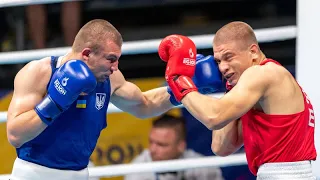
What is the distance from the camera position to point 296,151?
2314 mm

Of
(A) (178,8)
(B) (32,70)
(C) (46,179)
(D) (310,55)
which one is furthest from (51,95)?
(A) (178,8)

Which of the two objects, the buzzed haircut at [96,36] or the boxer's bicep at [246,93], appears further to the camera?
the buzzed haircut at [96,36]

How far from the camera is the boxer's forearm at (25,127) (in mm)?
2307

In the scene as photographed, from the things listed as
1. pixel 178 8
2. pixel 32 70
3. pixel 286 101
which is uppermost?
pixel 32 70

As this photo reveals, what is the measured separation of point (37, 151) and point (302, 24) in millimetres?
1144

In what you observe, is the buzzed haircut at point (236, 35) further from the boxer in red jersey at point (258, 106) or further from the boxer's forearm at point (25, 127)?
the boxer's forearm at point (25, 127)

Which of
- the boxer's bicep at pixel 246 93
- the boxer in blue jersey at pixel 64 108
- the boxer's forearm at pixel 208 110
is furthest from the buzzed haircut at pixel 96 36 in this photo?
the boxer's bicep at pixel 246 93

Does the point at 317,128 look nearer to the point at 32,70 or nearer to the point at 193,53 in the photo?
the point at 193,53

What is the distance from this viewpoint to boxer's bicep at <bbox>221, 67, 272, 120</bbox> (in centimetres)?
226

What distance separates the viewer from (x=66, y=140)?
2432 mm

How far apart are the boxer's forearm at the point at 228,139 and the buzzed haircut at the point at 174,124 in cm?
110

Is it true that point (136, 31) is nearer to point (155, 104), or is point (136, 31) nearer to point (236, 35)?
point (155, 104)

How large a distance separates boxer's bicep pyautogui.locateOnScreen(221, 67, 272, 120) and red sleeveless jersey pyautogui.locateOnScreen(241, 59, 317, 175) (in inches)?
3.6

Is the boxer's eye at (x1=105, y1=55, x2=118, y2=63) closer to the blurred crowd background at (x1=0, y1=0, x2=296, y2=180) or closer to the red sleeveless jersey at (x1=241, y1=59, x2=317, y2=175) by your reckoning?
the red sleeveless jersey at (x1=241, y1=59, x2=317, y2=175)
